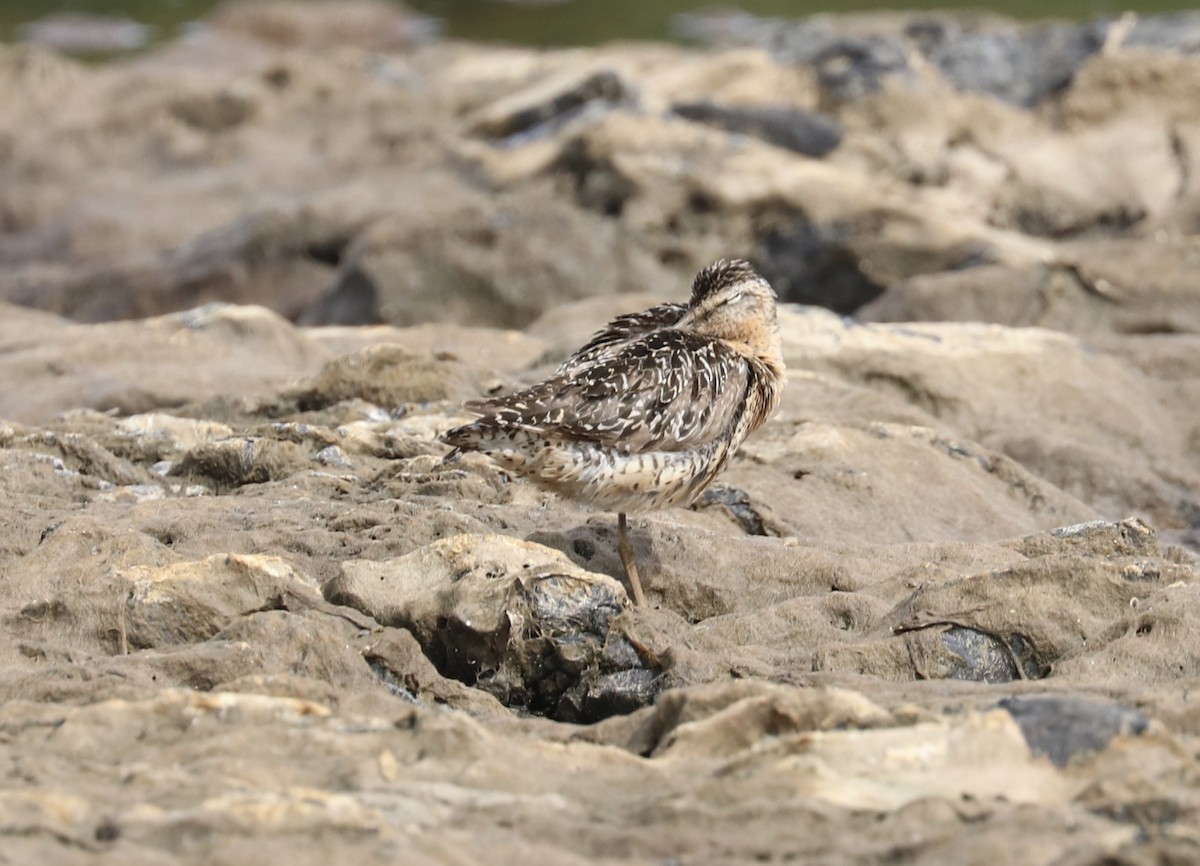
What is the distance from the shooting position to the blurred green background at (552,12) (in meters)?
28.9

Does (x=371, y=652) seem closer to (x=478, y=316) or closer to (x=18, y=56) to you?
(x=478, y=316)

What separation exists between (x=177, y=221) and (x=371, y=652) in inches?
493

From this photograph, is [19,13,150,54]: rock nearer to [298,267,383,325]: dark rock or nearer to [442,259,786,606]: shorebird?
[298,267,383,325]: dark rock

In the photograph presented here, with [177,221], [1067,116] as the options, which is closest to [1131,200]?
[1067,116]

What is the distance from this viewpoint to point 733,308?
295 inches

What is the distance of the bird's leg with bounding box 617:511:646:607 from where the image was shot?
6348 mm

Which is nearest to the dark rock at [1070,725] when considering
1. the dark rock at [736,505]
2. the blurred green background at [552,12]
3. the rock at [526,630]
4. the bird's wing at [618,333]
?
the rock at [526,630]

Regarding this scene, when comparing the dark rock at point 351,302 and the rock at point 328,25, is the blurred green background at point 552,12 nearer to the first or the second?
the rock at point 328,25

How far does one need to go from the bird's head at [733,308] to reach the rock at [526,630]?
1844 millimetres

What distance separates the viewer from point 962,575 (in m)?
6.30

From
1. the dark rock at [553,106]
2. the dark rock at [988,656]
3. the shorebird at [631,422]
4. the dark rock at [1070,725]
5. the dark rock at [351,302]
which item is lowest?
the dark rock at [351,302]

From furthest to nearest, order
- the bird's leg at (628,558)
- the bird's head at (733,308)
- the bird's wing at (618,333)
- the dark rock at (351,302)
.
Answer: the dark rock at (351,302)
the bird's head at (733,308)
the bird's wing at (618,333)
the bird's leg at (628,558)

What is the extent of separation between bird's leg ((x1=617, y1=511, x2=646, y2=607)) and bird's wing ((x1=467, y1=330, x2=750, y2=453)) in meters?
0.29

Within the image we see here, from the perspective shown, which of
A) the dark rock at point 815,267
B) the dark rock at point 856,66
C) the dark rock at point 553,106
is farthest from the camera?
the dark rock at point 856,66
